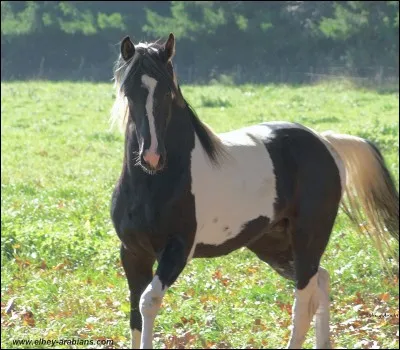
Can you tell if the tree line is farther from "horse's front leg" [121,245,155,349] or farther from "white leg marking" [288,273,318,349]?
"horse's front leg" [121,245,155,349]

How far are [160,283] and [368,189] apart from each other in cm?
261

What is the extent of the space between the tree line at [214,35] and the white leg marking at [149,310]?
3574 cm

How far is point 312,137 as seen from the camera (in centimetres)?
680

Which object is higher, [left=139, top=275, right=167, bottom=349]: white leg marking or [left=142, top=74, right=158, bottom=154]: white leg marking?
[left=142, top=74, right=158, bottom=154]: white leg marking

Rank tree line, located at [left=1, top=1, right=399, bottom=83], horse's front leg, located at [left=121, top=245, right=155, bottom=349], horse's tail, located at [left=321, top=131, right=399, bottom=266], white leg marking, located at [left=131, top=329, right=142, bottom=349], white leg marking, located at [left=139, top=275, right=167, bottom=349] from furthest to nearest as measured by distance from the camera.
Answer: tree line, located at [left=1, top=1, right=399, bottom=83] < horse's tail, located at [left=321, top=131, right=399, bottom=266] < white leg marking, located at [left=131, top=329, right=142, bottom=349] < horse's front leg, located at [left=121, top=245, right=155, bottom=349] < white leg marking, located at [left=139, top=275, right=167, bottom=349]

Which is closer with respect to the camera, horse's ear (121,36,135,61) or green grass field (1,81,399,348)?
horse's ear (121,36,135,61)

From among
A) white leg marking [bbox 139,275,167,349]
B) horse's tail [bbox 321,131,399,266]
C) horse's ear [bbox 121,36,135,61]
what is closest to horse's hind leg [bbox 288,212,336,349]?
horse's tail [bbox 321,131,399,266]

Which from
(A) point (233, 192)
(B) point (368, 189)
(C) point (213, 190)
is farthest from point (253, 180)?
(B) point (368, 189)

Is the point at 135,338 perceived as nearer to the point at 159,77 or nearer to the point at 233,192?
the point at 233,192

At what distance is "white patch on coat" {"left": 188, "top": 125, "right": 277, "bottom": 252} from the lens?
19.0 feet

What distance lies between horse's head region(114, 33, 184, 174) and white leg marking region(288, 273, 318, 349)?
1.69 m

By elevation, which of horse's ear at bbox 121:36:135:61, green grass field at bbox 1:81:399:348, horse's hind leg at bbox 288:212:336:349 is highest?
horse's ear at bbox 121:36:135:61

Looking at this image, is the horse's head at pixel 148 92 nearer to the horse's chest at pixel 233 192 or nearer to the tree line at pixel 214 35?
the horse's chest at pixel 233 192

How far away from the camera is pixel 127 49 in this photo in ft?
17.7
